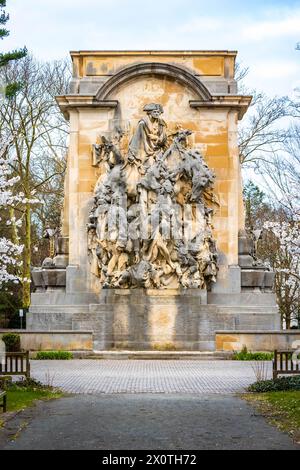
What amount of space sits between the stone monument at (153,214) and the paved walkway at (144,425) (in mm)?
10309

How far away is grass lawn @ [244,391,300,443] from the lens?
1222 centimetres

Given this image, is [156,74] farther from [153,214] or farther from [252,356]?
[252,356]

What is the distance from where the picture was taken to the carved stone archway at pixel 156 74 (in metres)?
28.9

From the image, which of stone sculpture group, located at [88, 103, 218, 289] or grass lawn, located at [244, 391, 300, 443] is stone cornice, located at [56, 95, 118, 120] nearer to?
stone sculpture group, located at [88, 103, 218, 289]

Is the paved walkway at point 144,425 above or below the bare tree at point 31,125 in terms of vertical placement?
below

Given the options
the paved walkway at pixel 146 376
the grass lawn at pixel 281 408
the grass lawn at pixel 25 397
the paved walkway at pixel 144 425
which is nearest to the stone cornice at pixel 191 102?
the paved walkway at pixel 146 376

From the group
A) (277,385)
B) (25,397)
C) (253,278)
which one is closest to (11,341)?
(253,278)

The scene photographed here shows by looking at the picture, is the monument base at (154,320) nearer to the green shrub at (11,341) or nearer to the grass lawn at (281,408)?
the green shrub at (11,341)

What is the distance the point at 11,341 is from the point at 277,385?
1052cm

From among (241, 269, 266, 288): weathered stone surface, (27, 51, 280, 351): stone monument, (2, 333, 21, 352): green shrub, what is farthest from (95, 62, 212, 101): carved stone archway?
(2, 333, 21, 352): green shrub

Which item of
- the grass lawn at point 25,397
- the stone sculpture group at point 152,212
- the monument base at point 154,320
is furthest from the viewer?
the stone sculpture group at point 152,212

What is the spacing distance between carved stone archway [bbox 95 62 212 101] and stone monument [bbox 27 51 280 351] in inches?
1.4

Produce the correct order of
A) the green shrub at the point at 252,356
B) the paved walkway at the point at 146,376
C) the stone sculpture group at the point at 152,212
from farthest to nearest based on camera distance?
1. the stone sculpture group at the point at 152,212
2. the green shrub at the point at 252,356
3. the paved walkway at the point at 146,376
